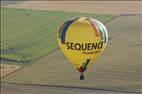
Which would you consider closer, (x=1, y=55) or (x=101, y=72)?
(x=101, y=72)

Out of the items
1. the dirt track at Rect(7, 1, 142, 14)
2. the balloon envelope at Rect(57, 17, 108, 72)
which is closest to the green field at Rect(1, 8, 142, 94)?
the dirt track at Rect(7, 1, 142, 14)

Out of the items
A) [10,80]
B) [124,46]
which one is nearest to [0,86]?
[10,80]

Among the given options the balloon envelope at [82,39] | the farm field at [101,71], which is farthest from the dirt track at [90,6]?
the balloon envelope at [82,39]

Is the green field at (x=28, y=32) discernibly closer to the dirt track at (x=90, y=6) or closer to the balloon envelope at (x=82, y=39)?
the dirt track at (x=90, y=6)

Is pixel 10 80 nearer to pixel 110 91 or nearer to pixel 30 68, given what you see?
pixel 30 68

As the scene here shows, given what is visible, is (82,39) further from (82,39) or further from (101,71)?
(101,71)

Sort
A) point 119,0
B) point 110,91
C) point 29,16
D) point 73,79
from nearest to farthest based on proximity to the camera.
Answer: point 110,91 → point 73,79 → point 29,16 → point 119,0
